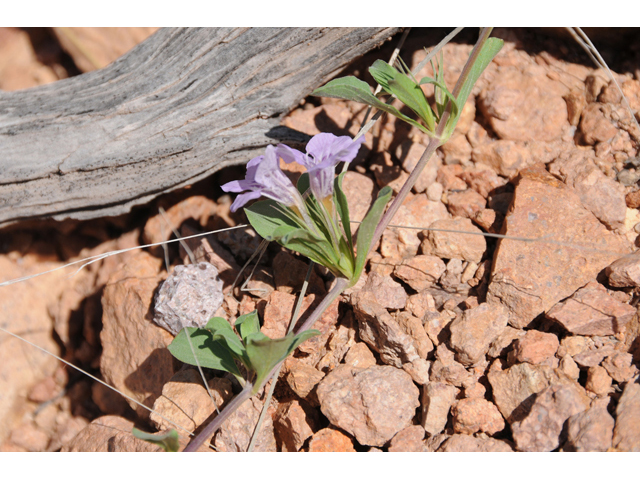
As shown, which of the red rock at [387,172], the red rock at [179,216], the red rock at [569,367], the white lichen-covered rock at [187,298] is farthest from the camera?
the red rock at [179,216]

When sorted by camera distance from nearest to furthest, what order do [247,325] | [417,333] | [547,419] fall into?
[547,419] → [247,325] → [417,333]

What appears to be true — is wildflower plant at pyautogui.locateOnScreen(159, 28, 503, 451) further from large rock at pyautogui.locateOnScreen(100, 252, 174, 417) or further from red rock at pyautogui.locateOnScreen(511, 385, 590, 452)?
red rock at pyautogui.locateOnScreen(511, 385, 590, 452)

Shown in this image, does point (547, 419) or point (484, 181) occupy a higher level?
point (484, 181)

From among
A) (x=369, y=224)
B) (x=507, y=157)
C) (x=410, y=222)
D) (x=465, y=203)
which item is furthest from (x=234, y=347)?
(x=507, y=157)

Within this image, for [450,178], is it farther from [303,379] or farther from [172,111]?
[172,111]

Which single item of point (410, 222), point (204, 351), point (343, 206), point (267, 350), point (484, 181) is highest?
point (343, 206)

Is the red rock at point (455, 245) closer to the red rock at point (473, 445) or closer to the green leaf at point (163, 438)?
the red rock at point (473, 445)

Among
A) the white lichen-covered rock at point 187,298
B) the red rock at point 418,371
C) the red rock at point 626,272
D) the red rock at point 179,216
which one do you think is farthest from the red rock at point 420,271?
the red rock at point 179,216
